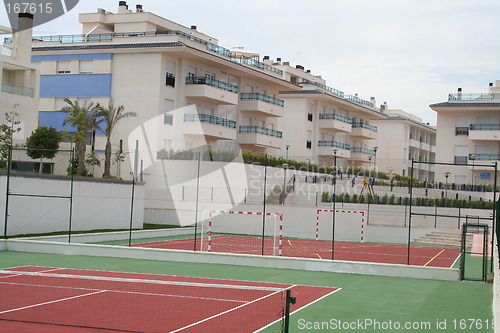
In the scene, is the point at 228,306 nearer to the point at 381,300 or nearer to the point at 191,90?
the point at 381,300

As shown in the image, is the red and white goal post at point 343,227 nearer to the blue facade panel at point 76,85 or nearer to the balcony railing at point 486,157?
the blue facade panel at point 76,85

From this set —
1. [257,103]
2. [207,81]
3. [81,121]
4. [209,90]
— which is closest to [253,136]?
[257,103]

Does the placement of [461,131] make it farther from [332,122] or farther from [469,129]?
[332,122]

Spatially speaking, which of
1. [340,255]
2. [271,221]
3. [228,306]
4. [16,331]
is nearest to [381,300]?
[228,306]

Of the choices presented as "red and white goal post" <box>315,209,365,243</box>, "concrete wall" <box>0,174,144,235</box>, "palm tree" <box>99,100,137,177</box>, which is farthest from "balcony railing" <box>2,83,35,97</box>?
"red and white goal post" <box>315,209,365,243</box>

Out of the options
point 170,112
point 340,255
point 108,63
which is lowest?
point 340,255

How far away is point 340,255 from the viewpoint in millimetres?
28953

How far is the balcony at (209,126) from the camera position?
4697cm

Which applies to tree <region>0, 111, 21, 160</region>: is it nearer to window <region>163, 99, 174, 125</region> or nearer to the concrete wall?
the concrete wall

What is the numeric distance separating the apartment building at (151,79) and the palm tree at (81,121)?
1.68 metres

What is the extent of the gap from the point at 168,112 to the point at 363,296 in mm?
32023

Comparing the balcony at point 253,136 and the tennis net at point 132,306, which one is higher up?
the balcony at point 253,136

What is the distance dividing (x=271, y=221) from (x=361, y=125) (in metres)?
34.9

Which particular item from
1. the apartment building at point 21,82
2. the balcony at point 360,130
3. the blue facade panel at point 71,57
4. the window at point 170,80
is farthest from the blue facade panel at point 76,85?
the balcony at point 360,130
